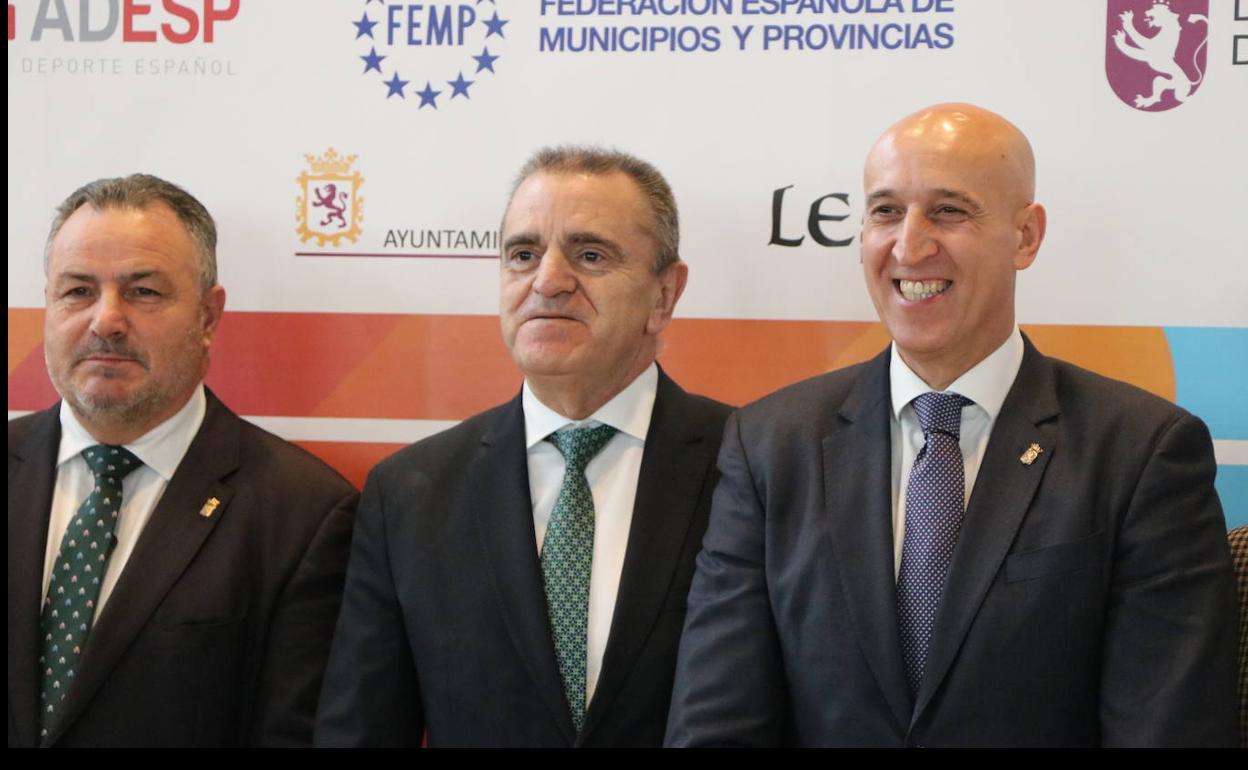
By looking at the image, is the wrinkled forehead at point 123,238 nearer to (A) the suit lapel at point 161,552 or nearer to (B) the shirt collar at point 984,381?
(A) the suit lapel at point 161,552

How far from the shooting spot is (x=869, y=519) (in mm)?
2547

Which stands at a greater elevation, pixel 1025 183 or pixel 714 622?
pixel 1025 183

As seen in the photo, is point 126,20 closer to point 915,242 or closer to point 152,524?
point 152,524

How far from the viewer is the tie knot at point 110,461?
318 centimetres

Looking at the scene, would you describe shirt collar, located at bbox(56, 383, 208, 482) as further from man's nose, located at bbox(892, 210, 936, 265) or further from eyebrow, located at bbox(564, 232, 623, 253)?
man's nose, located at bbox(892, 210, 936, 265)

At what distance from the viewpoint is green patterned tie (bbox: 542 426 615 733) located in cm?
287

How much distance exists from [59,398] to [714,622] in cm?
211

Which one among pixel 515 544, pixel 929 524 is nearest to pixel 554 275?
pixel 515 544

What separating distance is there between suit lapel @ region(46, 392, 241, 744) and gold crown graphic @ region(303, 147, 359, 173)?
755 millimetres

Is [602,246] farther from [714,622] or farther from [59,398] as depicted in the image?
[59,398]

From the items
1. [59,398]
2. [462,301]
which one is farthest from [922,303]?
[59,398]

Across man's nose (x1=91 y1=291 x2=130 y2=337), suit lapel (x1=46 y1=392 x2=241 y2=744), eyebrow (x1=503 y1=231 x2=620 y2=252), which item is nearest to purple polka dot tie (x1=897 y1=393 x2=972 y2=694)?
eyebrow (x1=503 y1=231 x2=620 y2=252)

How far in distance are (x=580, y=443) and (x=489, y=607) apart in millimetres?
419

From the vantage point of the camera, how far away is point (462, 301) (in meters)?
3.58
